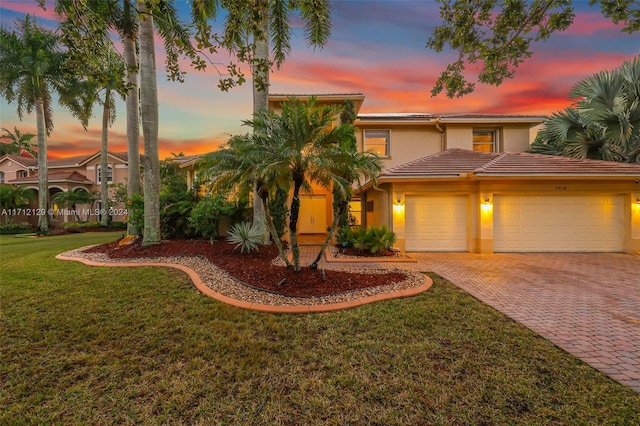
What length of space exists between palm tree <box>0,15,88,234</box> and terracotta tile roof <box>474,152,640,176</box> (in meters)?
24.6

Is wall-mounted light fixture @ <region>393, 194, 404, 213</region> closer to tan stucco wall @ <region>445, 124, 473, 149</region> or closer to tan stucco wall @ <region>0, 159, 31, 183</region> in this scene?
tan stucco wall @ <region>445, 124, 473, 149</region>

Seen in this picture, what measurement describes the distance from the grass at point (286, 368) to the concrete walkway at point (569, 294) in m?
0.43

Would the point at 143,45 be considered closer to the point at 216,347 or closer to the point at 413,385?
the point at 216,347

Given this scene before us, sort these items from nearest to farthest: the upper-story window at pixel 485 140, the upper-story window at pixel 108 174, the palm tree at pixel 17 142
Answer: the upper-story window at pixel 485 140 → the upper-story window at pixel 108 174 → the palm tree at pixel 17 142

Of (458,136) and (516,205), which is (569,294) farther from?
(458,136)

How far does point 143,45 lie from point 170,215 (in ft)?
21.8

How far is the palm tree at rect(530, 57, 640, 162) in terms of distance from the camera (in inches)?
436

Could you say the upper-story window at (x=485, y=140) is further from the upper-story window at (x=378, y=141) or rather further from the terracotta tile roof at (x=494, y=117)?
the upper-story window at (x=378, y=141)

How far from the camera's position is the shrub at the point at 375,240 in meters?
9.95

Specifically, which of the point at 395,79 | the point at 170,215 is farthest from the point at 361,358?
the point at 395,79

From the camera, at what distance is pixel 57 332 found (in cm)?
391

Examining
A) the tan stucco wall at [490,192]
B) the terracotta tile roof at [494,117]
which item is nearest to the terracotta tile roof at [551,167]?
the tan stucco wall at [490,192]

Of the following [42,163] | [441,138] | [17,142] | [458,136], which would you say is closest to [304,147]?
[441,138]

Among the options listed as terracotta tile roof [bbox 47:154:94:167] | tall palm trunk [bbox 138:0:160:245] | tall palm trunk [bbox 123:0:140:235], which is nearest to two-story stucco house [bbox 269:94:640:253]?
tall palm trunk [bbox 138:0:160:245]
